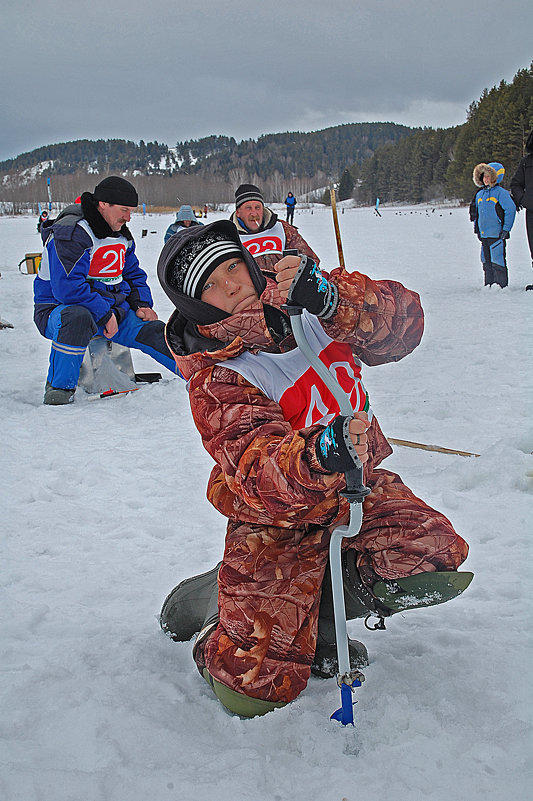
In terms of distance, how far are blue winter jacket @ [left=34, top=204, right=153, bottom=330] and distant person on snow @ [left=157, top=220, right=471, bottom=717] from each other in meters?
3.02

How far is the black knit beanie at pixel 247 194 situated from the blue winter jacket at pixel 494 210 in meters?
4.55

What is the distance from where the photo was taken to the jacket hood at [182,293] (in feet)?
5.85

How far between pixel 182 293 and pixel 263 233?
3.11 meters

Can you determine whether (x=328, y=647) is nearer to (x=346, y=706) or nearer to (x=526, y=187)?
(x=346, y=706)

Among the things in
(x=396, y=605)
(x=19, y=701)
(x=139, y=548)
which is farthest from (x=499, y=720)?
(x=139, y=548)

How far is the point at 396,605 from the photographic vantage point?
1.84 metres

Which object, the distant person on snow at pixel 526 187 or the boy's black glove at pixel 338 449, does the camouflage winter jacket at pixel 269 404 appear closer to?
the boy's black glove at pixel 338 449

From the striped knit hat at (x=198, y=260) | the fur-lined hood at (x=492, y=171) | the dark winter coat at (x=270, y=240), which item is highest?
the fur-lined hood at (x=492, y=171)

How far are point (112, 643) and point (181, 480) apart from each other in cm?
136

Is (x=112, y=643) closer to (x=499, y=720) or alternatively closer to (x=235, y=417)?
(x=235, y=417)

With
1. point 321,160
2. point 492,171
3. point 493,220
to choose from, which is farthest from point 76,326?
point 321,160

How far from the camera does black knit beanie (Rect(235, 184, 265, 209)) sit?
5.08 metres

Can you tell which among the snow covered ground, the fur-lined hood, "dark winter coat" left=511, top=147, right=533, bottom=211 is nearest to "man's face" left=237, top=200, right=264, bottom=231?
the snow covered ground

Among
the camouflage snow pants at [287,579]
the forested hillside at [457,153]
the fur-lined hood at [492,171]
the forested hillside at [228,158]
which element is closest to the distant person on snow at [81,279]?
the camouflage snow pants at [287,579]
